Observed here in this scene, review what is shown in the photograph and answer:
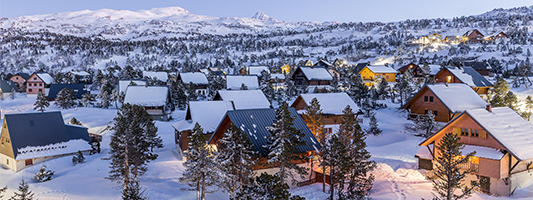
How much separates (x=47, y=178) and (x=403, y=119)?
45.1m

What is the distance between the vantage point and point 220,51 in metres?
186

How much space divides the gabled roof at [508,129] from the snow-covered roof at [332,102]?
15.4 metres

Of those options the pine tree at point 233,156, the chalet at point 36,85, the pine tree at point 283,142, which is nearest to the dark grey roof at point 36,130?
the pine tree at point 233,156

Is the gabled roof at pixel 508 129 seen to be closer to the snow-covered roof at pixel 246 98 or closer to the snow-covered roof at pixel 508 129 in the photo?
the snow-covered roof at pixel 508 129

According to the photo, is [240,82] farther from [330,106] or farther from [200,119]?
[200,119]

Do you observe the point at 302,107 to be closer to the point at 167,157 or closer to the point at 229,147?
the point at 167,157

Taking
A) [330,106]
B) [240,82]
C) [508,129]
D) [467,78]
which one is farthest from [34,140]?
[467,78]

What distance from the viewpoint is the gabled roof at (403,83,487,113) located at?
38688 mm

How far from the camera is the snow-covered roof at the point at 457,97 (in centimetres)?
3869

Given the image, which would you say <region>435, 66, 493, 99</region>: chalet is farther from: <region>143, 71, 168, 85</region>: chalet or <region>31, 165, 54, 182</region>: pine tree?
<region>143, 71, 168, 85</region>: chalet

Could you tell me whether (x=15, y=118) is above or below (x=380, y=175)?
above

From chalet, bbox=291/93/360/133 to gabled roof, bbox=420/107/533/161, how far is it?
600 inches

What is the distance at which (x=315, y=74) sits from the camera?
7625 cm

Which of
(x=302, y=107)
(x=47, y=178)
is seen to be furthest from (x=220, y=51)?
(x=47, y=178)
